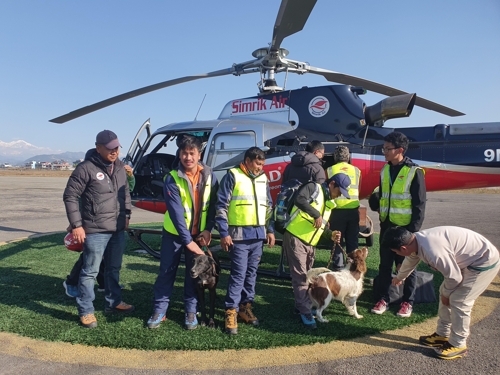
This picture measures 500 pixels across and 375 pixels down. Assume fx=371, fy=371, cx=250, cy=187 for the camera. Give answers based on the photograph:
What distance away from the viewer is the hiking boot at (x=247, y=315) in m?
4.00

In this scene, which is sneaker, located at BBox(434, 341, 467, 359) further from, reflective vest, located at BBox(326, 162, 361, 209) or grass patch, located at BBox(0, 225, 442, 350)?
reflective vest, located at BBox(326, 162, 361, 209)

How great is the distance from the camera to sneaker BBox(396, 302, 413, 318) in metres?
4.27

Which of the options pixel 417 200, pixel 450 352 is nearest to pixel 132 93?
pixel 417 200

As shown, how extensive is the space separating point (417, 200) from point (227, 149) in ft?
12.3

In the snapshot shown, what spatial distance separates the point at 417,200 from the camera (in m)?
4.13

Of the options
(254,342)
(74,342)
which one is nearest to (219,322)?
(254,342)

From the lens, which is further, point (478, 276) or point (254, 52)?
point (254, 52)

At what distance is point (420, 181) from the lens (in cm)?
415

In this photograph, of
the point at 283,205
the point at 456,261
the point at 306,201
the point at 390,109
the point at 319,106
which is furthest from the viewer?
the point at 319,106

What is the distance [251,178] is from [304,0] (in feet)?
8.64

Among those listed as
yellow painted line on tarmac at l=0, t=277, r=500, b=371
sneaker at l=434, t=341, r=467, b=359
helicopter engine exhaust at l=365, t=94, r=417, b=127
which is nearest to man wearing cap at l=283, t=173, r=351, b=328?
yellow painted line on tarmac at l=0, t=277, r=500, b=371

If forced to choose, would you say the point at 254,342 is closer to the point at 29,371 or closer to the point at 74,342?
the point at 74,342

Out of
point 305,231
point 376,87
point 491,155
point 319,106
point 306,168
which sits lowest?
point 305,231

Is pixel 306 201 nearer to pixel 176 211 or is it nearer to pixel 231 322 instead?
pixel 176 211
